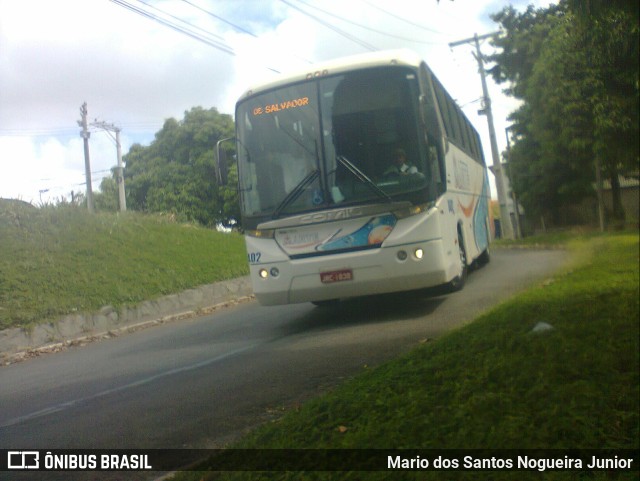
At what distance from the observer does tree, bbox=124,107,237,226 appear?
18266 mm

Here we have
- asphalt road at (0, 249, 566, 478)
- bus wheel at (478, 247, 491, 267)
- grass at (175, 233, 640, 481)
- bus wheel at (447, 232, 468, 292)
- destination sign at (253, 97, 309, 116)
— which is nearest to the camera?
grass at (175, 233, 640, 481)

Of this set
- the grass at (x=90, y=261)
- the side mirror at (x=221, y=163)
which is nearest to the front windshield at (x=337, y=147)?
the side mirror at (x=221, y=163)

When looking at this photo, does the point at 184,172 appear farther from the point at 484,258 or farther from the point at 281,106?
the point at 281,106

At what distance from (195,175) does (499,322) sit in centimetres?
1270

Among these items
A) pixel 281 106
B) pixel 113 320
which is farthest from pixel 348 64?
pixel 113 320

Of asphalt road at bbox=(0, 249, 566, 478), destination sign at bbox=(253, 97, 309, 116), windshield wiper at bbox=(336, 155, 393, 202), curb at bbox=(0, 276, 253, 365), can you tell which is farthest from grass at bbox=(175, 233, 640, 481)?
curb at bbox=(0, 276, 253, 365)

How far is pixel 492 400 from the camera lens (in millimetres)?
4207

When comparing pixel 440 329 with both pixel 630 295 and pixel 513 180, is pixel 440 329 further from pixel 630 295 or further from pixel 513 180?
pixel 513 180

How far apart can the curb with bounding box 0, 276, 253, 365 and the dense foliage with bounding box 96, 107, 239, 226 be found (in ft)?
10.9

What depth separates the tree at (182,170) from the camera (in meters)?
18.3

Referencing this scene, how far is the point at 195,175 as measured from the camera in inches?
707

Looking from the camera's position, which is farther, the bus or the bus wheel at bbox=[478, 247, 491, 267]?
the bus wheel at bbox=[478, 247, 491, 267]

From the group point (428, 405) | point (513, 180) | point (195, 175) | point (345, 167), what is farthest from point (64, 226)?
point (513, 180)

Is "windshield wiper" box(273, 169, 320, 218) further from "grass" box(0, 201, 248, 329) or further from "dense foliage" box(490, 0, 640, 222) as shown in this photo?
"grass" box(0, 201, 248, 329)
